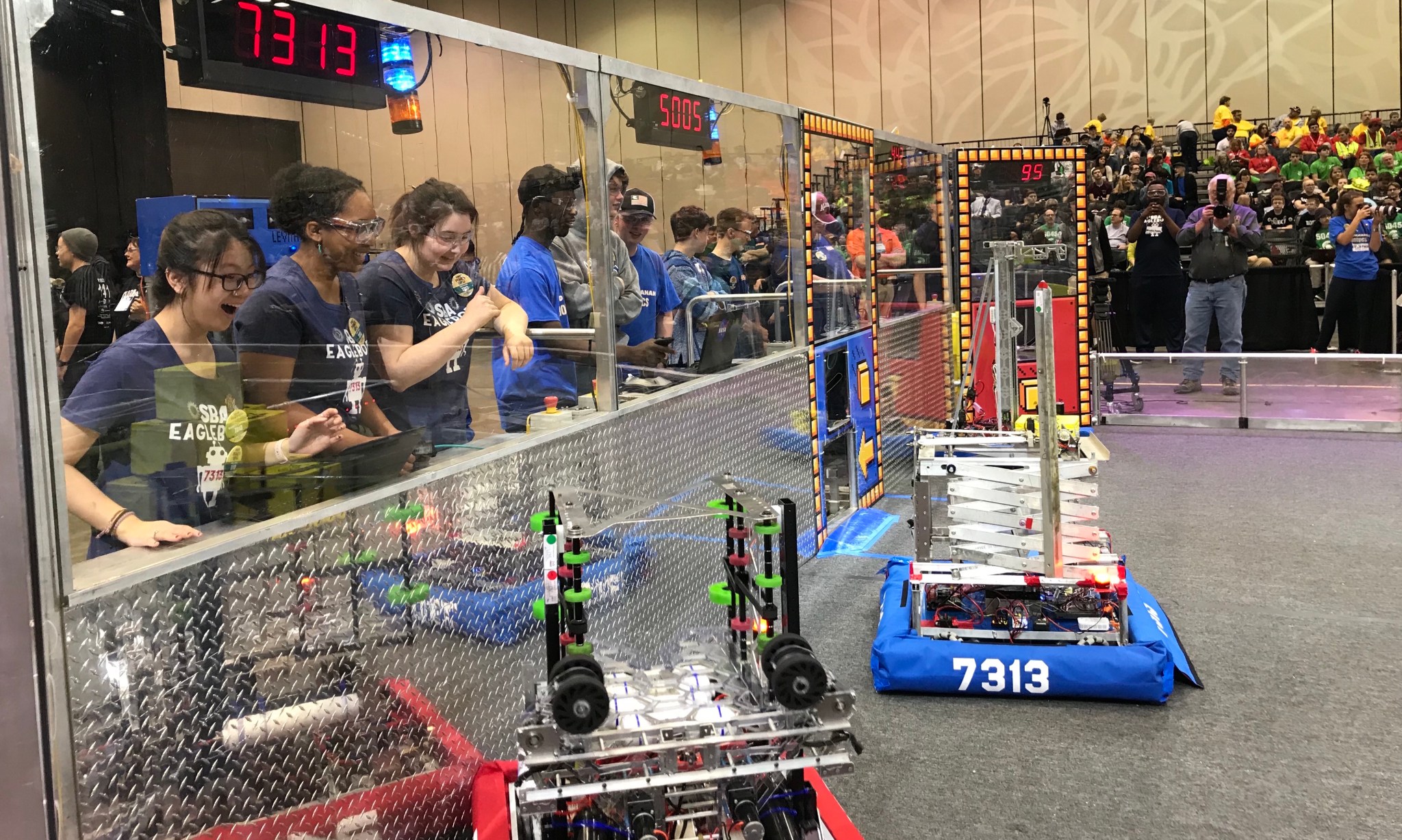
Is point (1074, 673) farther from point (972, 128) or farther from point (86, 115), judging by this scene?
point (972, 128)

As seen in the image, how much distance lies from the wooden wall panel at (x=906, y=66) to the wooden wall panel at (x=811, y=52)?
2.69 ft

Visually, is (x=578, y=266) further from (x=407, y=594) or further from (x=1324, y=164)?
(x=1324, y=164)

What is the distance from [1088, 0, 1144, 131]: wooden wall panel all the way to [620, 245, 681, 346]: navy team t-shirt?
13014 millimetres

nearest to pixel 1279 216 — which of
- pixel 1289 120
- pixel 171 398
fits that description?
pixel 1289 120

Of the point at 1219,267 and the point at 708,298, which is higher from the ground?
the point at 1219,267

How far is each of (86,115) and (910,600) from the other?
11.0 feet

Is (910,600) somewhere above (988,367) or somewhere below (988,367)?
below

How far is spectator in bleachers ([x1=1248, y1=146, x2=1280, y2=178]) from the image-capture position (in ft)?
46.4

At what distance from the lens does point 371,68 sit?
262 centimetres

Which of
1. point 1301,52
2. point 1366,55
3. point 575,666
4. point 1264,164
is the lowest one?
point 575,666

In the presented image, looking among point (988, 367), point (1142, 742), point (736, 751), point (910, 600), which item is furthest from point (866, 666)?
point (988, 367)

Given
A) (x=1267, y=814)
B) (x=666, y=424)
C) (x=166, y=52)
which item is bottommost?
(x=1267, y=814)

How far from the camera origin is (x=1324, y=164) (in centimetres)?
1370

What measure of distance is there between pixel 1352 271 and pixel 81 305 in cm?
1211
